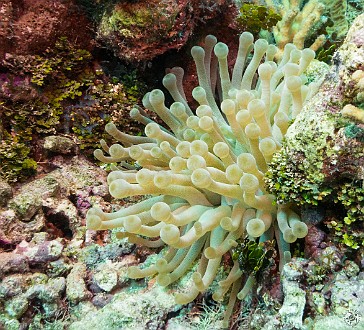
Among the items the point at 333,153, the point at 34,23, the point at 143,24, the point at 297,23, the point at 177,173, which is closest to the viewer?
the point at 333,153

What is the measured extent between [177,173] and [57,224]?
40.8 inches

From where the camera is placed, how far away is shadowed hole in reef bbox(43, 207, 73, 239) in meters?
2.71

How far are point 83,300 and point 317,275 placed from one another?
134cm

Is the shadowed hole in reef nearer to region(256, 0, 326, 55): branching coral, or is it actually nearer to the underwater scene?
the underwater scene

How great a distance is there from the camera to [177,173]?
2365 millimetres

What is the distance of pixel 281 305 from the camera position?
5.92 feet

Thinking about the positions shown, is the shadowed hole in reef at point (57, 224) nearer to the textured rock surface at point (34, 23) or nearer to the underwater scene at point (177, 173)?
the underwater scene at point (177, 173)

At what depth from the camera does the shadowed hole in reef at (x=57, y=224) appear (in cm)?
271

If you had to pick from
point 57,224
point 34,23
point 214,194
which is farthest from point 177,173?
point 34,23

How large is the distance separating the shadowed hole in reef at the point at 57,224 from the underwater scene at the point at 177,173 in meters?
0.01

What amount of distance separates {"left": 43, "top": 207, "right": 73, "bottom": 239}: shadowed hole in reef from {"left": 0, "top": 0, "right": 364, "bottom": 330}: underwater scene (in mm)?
12

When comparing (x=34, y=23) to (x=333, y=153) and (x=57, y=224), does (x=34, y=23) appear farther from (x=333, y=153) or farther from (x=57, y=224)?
(x=333, y=153)

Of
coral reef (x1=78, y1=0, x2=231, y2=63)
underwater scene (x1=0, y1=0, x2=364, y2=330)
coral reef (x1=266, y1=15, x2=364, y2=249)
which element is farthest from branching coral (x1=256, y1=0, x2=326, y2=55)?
coral reef (x1=266, y1=15, x2=364, y2=249)

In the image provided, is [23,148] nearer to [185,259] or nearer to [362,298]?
[185,259]
